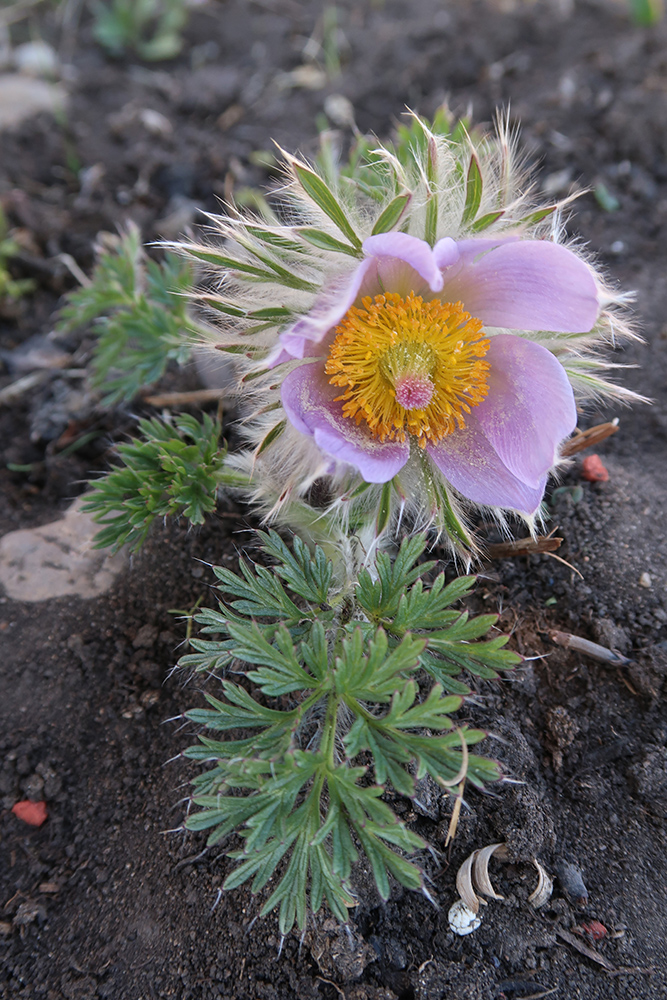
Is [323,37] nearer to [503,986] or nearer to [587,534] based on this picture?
[587,534]

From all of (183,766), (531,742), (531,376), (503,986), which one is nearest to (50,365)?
(183,766)

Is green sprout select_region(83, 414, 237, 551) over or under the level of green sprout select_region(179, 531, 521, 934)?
over

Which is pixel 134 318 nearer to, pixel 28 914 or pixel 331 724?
pixel 331 724

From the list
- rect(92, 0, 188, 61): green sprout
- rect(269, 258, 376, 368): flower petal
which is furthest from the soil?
rect(92, 0, 188, 61): green sprout

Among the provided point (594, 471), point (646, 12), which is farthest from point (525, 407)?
point (646, 12)

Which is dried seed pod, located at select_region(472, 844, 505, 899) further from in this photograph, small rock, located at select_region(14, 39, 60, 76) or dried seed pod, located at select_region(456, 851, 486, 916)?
small rock, located at select_region(14, 39, 60, 76)

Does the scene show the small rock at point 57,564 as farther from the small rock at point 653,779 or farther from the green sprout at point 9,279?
the small rock at point 653,779

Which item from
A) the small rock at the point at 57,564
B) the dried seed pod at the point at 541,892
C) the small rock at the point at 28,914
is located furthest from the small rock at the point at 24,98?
the dried seed pod at the point at 541,892

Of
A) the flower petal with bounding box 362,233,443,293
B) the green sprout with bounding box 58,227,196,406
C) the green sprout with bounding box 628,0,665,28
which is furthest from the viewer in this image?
the green sprout with bounding box 628,0,665,28
